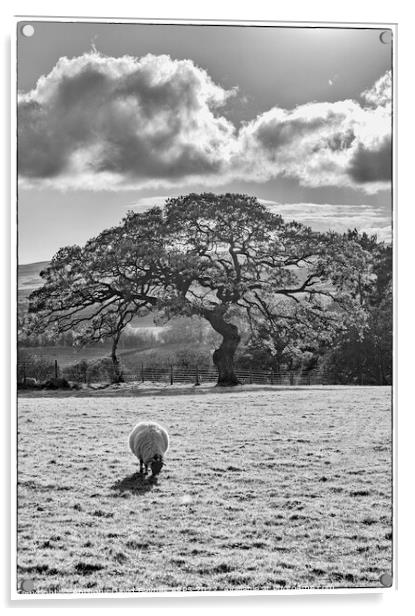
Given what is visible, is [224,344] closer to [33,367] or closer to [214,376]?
[214,376]

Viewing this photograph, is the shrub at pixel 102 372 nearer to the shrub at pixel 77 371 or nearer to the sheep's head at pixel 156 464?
the shrub at pixel 77 371

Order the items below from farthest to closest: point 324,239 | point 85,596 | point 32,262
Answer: point 324,239, point 32,262, point 85,596

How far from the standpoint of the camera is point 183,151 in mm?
5078

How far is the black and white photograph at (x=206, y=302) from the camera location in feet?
15.7

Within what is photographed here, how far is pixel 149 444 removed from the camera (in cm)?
494

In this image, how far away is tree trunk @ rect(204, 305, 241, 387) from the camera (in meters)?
5.24

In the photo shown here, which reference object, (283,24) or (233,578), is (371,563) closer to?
(233,578)

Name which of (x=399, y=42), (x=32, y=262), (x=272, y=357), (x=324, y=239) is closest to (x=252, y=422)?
(x=272, y=357)

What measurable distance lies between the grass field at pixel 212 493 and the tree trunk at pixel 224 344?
0.17m

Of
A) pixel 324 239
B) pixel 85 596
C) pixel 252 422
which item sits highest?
pixel 324 239

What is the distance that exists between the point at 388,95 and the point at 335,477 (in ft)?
9.45

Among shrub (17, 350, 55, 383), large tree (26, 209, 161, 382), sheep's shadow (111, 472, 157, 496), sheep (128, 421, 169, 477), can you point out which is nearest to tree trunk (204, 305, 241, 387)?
large tree (26, 209, 161, 382)

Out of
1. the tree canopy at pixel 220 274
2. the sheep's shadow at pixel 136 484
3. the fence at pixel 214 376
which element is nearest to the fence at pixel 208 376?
the fence at pixel 214 376

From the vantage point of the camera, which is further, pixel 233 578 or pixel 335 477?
pixel 335 477
